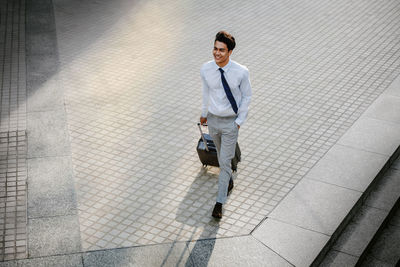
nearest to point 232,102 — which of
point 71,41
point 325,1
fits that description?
point 71,41

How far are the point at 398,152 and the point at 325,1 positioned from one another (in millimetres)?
7045

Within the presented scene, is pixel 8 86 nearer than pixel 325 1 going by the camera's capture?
Yes

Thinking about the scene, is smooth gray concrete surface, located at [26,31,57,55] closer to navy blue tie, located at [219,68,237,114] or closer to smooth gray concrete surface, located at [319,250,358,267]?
navy blue tie, located at [219,68,237,114]

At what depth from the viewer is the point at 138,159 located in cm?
816

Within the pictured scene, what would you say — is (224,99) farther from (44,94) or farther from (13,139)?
(44,94)

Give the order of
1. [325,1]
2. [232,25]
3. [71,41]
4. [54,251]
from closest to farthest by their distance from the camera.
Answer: [54,251], [71,41], [232,25], [325,1]

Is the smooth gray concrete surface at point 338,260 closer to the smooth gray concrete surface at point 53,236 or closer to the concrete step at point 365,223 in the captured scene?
the concrete step at point 365,223

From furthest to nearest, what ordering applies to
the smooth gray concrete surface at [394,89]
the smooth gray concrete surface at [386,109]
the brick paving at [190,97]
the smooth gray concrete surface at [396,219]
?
the smooth gray concrete surface at [394,89] → the smooth gray concrete surface at [386,109] → the smooth gray concrete surface at [396,219] → the brick paving at [190,97]

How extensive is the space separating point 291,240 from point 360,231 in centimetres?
98

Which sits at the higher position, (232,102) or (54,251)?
(232,102)

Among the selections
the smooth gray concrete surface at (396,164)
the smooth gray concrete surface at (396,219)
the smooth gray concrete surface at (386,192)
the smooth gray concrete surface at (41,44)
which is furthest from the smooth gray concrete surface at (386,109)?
the smooth gray concrete surface at (41,44)

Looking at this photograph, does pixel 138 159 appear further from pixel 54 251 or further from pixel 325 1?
pixel 325 1

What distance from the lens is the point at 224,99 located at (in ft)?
21.5

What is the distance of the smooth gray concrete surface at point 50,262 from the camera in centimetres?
628
